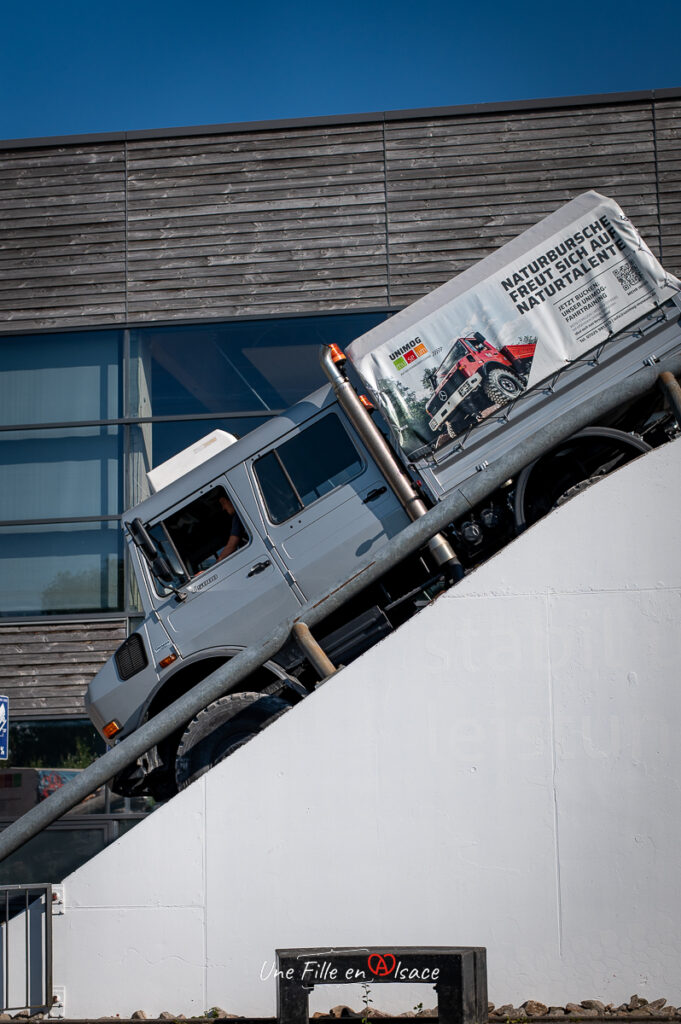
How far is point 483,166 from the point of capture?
13.2 metres

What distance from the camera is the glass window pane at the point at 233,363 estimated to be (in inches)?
518

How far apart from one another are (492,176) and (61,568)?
7.53m

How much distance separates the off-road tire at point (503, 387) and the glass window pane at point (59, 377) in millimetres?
7123

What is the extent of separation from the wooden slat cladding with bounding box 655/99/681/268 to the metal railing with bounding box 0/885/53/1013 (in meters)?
10.4

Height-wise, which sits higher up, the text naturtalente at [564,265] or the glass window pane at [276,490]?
the text naturtalente at [564,265]

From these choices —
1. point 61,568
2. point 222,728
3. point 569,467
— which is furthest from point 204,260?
point 222,728

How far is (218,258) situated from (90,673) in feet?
18.4

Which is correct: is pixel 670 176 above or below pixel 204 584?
above

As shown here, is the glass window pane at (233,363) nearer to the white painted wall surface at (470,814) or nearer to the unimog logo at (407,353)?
the unimog logo at (407,353)

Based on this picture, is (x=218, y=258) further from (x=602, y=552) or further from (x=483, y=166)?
(x=602, y=552)

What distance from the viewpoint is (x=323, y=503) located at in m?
7.95

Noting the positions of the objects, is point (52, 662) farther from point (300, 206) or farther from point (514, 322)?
point (514, 322)

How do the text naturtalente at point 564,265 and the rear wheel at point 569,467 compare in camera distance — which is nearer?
the rear wheel at point 569,467

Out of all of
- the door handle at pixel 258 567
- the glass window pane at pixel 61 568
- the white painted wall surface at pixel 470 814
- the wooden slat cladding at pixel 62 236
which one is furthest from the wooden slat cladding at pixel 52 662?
the white painted wall surface at pixel 470 814
